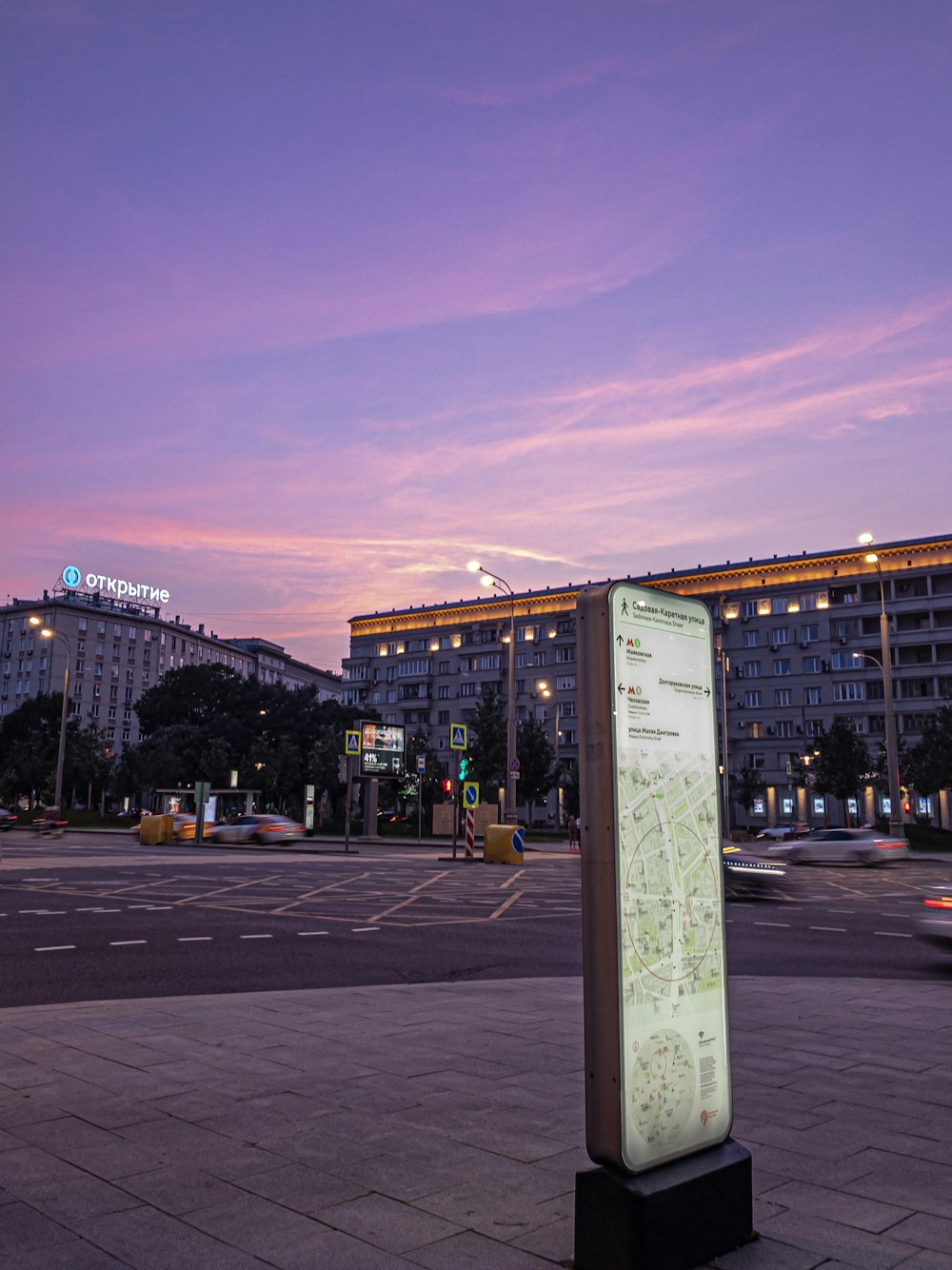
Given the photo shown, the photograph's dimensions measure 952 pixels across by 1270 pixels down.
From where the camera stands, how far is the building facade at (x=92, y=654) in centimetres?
13212

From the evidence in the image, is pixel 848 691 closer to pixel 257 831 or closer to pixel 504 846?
pixel 257 831

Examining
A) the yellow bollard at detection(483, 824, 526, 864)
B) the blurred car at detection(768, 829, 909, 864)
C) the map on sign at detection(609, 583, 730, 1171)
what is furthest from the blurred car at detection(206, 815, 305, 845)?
the map on sign at detection(609, 583, 730, 1171)

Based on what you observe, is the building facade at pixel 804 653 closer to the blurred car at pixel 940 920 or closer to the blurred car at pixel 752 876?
the blurred car at pixel 752 876

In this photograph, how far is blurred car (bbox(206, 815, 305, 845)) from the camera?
47.6 meters

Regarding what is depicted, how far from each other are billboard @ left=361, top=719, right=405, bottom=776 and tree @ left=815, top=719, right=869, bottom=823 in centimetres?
3187

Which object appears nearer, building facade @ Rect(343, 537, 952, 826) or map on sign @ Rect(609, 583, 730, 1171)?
map on sign @ Rect(609, 583, 730, 1171)

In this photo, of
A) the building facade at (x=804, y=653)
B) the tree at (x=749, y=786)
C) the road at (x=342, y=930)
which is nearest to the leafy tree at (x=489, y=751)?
the building facade at (x=804, y=653)

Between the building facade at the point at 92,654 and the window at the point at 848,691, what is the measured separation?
77.2 m

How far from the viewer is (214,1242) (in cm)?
375

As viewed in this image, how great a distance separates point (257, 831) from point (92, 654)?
3773 inches

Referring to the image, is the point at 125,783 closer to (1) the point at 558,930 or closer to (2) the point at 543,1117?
(1) the point at 558,930

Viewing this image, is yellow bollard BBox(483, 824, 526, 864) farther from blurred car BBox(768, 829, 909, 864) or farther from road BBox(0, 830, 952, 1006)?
blurred car BBox(768, 829, 909, 864)

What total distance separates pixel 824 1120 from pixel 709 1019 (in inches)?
81.6

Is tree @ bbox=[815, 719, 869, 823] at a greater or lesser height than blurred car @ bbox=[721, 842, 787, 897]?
greater
